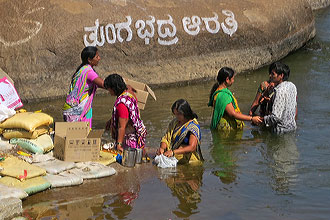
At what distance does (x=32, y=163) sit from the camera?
7324 mm

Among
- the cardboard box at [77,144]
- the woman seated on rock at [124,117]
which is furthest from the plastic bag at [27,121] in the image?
the woman seated on rock at [124,117]

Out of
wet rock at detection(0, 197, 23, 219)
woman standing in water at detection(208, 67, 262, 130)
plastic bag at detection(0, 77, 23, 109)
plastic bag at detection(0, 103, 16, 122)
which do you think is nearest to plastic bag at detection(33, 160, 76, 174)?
wet rock at detection(0, 197, 23, 219)

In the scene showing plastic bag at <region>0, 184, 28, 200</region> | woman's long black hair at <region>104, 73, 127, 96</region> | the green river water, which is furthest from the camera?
woman's long black hair at <region>104, 73, 127, 96</region>

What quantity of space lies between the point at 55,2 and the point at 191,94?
3.01 meters

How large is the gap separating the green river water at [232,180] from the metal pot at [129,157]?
12.2 inches

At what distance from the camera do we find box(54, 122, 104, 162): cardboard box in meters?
7.40

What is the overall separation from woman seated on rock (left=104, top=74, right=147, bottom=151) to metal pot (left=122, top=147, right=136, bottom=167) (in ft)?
0.59

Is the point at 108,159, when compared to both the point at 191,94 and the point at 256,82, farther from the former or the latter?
the point at 256,82

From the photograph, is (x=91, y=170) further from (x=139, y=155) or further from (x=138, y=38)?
(x=138, y=38)

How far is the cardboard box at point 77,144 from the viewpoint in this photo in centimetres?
740

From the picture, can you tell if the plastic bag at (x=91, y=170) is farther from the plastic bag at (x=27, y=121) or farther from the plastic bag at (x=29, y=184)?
the plastic bag at (x=27, y=121)

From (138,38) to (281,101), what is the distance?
A: 3.91 meters

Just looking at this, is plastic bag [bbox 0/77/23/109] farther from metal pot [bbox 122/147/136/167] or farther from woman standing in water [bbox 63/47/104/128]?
metal pot [bbox 122/147/136/167]

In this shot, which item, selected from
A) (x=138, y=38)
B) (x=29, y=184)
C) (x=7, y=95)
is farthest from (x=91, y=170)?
(x=138, y=38)
